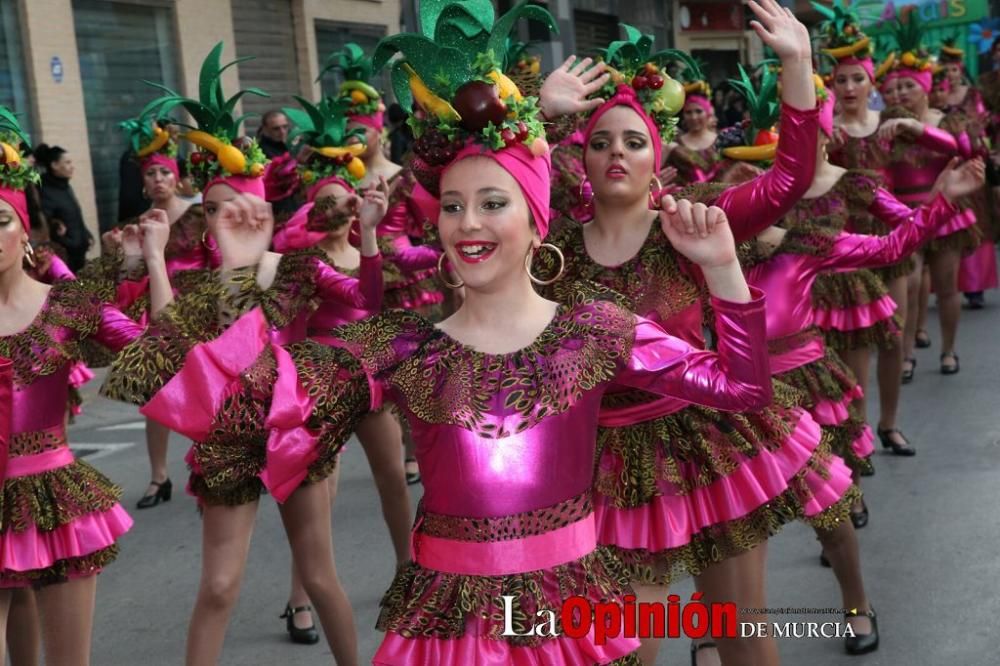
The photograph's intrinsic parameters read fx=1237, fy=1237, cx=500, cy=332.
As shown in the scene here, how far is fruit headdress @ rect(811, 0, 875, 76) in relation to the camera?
864 cm

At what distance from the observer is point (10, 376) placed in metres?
3.99

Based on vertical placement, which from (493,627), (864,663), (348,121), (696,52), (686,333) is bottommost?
(864,663)

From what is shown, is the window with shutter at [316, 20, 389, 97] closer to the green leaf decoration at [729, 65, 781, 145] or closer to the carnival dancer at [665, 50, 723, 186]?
the carnival dancer at [665, 50, 723, 186]

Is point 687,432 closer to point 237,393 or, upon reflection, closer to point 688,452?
point 688,452

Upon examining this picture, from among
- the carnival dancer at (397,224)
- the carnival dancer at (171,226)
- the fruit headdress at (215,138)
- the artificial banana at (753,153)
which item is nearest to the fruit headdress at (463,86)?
the fruit headdress at (215,138)

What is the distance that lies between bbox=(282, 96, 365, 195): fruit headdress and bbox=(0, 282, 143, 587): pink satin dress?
2.01 m

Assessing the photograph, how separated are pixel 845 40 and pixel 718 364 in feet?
20.4

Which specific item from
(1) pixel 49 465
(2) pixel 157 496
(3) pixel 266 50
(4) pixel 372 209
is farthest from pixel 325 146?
(3) pixel 266 50

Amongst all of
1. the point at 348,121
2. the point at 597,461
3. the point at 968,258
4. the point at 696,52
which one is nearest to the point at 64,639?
the point at 597,461

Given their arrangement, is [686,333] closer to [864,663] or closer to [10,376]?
[864,663]

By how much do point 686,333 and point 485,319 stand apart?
45.4 inches

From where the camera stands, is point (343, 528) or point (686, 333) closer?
point (686, 333)

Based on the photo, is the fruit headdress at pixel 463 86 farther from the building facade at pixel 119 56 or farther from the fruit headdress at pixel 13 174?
the building facade at pixel 119 56

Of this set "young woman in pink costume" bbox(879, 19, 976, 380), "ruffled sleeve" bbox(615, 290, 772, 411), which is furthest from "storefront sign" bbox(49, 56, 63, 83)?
"ruffled sleeve" bbox(615, 290, 772, 411)
